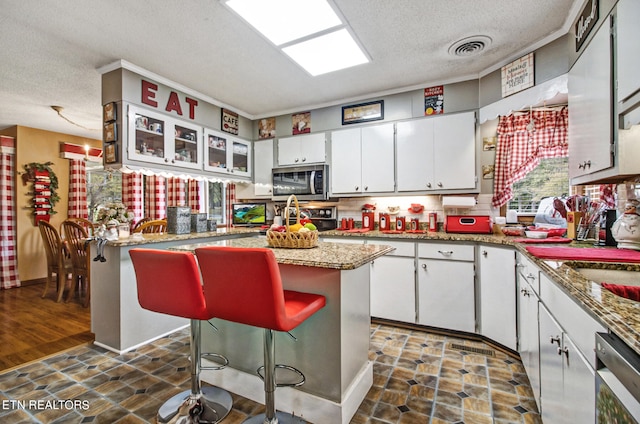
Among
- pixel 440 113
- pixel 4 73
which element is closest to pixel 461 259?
pixel 440 113

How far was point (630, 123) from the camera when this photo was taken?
1.30 m

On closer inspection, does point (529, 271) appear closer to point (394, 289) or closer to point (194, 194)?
point (394, 289)

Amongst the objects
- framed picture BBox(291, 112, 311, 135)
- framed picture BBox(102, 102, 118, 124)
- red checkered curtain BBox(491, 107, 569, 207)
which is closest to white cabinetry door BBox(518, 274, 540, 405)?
red checkered curtain BBox(491, 107, 569, 207)

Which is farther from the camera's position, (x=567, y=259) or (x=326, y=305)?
(x=326, y=305)

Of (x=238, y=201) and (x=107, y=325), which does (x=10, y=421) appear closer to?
(x=107, y=325)

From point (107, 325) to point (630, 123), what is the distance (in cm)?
362

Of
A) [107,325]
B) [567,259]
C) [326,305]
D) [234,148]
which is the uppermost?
[234,148]

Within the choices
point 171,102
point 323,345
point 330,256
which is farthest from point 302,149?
point 323,345

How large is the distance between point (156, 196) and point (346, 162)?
3.67 meters

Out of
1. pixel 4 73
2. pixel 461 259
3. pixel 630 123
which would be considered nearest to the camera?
pixel 630 123

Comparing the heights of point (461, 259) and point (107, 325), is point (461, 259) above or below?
above

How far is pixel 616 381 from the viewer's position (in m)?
0.74

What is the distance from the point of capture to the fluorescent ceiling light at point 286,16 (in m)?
1.96

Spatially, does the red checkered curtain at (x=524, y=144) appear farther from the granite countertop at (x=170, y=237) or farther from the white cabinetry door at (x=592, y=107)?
Result: the granite countertop at (x=170, y=237)
